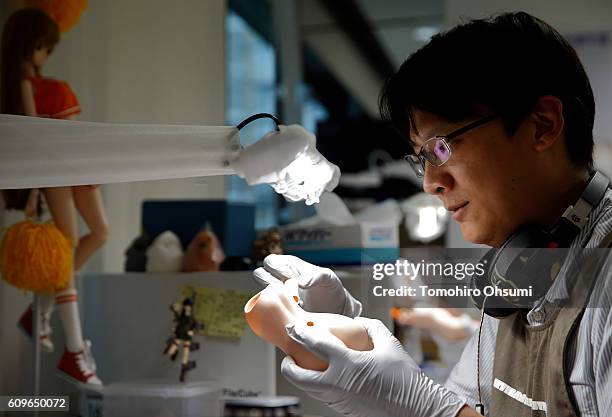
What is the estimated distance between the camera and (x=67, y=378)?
1.64 meters

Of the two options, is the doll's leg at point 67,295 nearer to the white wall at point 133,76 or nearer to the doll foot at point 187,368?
the white wall at point 133,76

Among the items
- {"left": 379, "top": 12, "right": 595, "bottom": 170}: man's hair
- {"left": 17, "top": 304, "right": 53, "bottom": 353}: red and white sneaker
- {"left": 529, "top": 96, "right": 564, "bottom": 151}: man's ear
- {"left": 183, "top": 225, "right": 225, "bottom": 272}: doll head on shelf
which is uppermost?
{"left": 379, "top": 12, "right": 595, "bottom": 170}: man's hair

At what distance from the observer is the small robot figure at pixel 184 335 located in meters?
1.70

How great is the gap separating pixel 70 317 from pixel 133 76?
70cm

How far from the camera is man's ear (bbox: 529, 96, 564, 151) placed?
1227mm

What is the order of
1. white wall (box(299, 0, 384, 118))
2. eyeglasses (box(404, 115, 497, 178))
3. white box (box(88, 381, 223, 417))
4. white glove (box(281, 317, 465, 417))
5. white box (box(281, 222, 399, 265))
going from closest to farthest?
white glove (box(281, 317, 465, 417)) → eyeglasses (box(404, 115, 497, 178)) → white box (box(281, 222, 399, 265)) → white box (box(88, 381, 223, 417)) → white wall (box(299, 0, 384, 118))

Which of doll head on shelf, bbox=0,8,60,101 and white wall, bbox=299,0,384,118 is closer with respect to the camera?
doll head on shelf, bbox=0,8,60,101

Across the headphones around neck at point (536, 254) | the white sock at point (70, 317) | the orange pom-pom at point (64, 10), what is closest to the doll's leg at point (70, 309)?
the white sock at point (70, 317)

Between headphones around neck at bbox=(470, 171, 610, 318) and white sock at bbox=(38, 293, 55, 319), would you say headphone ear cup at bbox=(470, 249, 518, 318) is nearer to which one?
headphones around neck at bbox=(470, 171, 610, 318)

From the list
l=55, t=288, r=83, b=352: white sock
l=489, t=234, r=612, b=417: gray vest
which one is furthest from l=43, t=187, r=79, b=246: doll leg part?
l=489, t=234, r=612, b=417: gray vest

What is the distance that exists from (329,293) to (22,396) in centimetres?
69

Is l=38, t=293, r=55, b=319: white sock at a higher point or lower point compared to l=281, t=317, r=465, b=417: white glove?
higher

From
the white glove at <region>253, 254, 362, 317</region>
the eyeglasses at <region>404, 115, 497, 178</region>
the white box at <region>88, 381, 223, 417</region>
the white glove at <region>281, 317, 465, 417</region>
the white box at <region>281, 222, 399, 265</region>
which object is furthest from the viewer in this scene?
the white box at <region>88, 381, 223, 417</region>

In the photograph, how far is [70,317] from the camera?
181 cm
